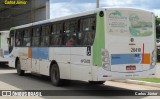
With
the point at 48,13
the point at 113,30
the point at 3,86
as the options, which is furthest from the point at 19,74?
the point at 48,13

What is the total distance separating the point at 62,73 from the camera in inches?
609

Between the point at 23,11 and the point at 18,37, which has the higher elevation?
the point at 23,11

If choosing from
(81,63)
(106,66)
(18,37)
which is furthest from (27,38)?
(106,66)

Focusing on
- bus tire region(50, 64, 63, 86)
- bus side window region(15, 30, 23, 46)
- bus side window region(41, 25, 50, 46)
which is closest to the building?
bus side window region(15, 30, 23, 46)

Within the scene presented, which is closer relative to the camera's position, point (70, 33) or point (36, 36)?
point (70, 33)

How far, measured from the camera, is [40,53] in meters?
18.2

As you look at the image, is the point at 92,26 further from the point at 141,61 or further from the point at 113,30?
the point at 141,61

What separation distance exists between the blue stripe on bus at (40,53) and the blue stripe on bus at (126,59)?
481cm

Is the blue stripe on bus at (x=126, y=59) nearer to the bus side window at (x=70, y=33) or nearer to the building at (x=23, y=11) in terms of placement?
the bus side window at (x=70, y=33)

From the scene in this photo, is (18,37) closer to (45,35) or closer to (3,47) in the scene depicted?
(45,35)

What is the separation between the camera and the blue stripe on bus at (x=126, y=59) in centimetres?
1311

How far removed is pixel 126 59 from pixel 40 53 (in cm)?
590

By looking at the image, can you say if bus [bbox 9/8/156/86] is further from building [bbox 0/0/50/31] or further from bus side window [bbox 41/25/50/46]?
building [bbox 0/0/50/31]

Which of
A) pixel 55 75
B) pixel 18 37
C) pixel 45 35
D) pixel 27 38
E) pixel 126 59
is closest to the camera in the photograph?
pixel 126 59
